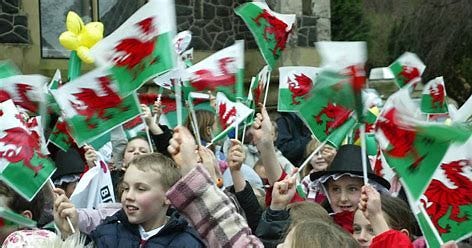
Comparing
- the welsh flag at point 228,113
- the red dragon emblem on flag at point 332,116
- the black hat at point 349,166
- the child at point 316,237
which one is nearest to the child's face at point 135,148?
the welsh flag at point 228,113

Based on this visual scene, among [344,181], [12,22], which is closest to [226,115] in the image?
[344,181]

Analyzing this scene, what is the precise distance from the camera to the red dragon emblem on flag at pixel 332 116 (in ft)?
18.9

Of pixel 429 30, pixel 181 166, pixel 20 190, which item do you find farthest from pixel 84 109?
pixel 429 30

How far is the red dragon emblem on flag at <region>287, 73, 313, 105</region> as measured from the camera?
7340mm

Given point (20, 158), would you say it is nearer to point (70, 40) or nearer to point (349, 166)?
point (349, 166)

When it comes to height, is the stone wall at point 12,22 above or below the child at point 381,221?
above

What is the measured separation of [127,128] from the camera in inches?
299

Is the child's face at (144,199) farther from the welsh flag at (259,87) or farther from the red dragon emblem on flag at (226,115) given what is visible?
the welsh flag at (259,87)

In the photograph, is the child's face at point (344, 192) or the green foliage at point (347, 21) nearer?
the child's face at point (344, 192)

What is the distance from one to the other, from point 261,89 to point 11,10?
244 inches

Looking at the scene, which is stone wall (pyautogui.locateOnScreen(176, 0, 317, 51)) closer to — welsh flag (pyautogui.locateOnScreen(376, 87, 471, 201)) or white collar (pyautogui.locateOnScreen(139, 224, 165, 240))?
white collar (pyautogui.locateOnScreen(139, 224, 165, 240))

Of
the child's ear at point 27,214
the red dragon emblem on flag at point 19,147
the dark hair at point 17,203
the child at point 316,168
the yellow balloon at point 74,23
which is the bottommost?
the child at point 316,168

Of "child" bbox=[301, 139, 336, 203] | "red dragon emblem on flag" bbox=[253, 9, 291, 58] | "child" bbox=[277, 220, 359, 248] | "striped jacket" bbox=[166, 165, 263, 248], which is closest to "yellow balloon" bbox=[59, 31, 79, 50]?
"red dragon emblem on flag" bbox=[253, 9, 291, 58]

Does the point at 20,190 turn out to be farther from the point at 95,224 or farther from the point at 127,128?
the point at 127,128
